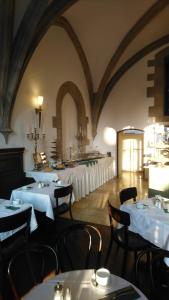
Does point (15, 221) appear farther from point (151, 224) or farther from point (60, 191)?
point (151, 224)

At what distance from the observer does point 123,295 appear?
1413 millimetres

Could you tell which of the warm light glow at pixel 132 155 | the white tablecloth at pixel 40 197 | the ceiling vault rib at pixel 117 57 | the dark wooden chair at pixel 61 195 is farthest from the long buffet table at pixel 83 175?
the ceiling vault rib at pixel 117 57

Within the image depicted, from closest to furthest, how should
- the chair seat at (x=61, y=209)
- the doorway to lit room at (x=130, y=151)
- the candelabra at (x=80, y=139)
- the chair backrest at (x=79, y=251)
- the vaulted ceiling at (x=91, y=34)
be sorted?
the chair backrest at (x=79, y=251), the chair seat at (x=61, y=209), the vaulted ceiling at (x=91, y=34), the candelabra at (x=80, y=139), the doorway to lit room at (x=130, y=151)

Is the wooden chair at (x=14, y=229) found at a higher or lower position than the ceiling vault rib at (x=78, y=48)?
lower

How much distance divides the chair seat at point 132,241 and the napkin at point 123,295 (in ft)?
3.95

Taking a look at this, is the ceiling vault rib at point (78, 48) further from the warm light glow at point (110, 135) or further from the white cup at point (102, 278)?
the white cup at point (102, 278)

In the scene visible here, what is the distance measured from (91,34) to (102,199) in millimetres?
4963

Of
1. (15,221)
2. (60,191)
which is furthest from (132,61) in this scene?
(15,221)

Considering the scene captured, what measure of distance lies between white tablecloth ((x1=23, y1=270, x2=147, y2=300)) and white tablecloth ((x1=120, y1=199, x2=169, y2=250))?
1.16 meters

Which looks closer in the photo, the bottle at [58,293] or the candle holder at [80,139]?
the bottle at [58,293]

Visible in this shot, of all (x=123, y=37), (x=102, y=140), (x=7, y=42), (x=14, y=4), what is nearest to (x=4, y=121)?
(x=7, y=42)

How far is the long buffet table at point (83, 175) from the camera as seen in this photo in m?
5.25

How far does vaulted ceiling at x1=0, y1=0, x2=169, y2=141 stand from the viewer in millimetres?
4027

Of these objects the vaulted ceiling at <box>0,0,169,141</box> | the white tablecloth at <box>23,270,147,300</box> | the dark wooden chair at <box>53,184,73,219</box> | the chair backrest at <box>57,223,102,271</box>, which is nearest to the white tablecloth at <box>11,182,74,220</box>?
the dark wooden chair at <box>53,184,73,219</box>
